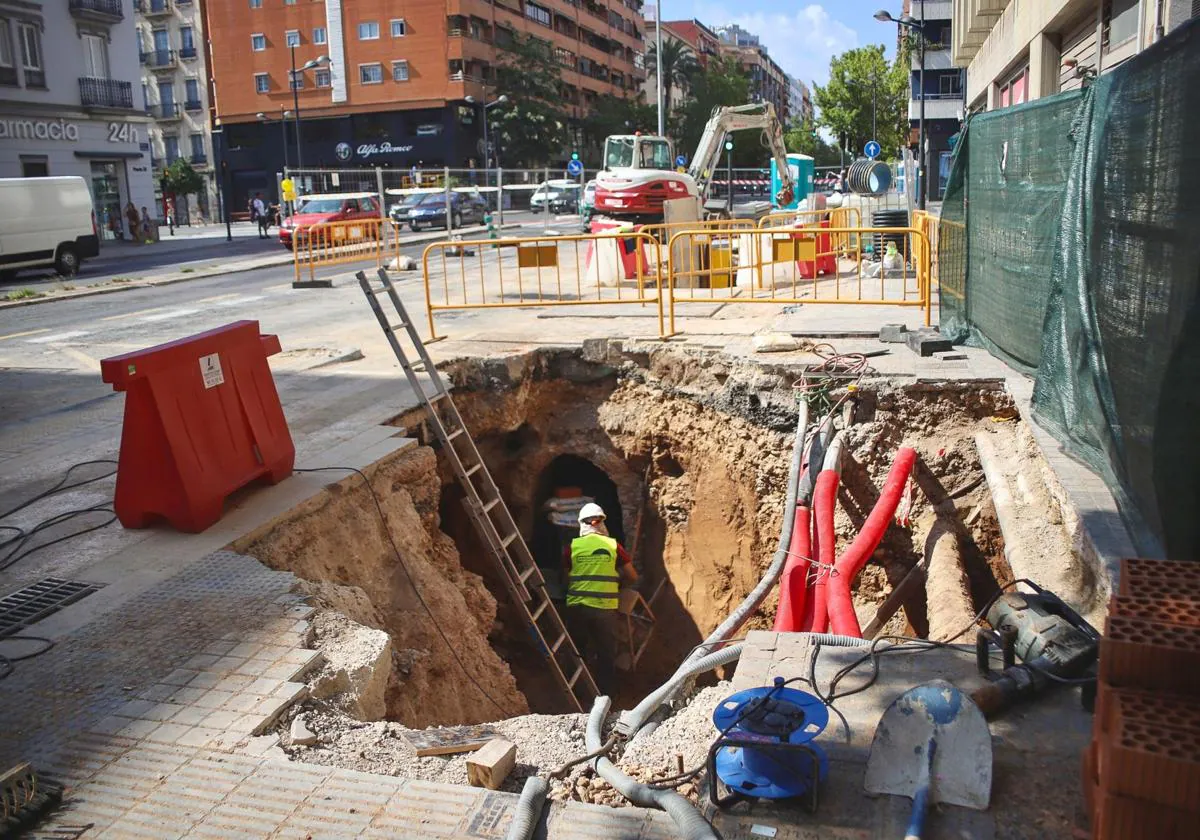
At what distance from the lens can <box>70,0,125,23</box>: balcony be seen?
1436 inches

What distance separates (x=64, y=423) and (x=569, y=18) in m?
72.0

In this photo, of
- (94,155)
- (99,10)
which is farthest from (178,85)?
(94,155)

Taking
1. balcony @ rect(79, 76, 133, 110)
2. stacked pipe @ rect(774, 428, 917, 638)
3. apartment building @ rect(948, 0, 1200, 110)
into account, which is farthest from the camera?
balcony @ rect(79, 76, 133, 110)

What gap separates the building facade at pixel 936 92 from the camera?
55.9m

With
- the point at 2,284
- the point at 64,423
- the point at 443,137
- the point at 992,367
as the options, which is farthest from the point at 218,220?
the point at 992,367

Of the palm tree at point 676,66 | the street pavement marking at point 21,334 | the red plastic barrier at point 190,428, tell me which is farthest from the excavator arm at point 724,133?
the palm tree at point 676,66

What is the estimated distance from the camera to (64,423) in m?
9.48

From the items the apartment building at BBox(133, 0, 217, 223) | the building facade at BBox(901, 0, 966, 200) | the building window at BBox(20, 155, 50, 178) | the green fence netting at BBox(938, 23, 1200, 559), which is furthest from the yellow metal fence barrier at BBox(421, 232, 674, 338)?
the apartment building at BBox(133, 0, 217, 223)

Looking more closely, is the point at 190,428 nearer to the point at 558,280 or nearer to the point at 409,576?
the point at 409,576

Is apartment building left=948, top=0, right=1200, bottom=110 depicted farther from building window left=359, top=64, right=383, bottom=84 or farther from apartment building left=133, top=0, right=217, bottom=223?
apartment building left=133, top=0, right=217, bottom=223

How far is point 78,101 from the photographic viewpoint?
3697cm

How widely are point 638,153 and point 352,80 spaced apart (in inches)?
1472

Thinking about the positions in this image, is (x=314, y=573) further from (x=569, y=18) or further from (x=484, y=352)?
(x=569, y=18)

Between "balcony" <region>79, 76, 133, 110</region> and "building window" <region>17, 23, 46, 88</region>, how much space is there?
1.74 metres
